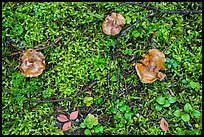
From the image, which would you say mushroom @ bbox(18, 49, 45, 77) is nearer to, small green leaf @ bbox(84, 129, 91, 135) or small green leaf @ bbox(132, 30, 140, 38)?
small green leaf @ bbox(84, 129, 91, 135)

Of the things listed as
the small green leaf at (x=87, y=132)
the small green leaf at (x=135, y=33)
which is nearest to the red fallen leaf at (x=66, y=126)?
the small green leaf at (x=87, y=132)

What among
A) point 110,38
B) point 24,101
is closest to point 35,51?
point 24,101

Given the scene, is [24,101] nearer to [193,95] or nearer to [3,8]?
[3,8]

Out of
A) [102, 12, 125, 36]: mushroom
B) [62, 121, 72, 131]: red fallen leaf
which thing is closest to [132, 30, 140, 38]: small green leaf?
[102, 12, 125, 36]: mushroom

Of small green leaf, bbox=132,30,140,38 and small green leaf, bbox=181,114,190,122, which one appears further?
small green leaf, bbox=132,30,140,38

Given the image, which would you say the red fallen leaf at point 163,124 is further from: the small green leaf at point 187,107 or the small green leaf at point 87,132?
the small green leaf at point 87,132

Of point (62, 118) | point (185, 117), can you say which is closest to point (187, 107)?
point (185, 117)

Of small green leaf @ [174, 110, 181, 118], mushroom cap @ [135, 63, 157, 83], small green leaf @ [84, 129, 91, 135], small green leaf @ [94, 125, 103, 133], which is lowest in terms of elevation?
small green leaf @ [84, 129, 91, 135]

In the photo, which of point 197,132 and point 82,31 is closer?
point 197,132

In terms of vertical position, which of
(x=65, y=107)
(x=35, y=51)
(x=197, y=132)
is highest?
(x=35, y=51)
